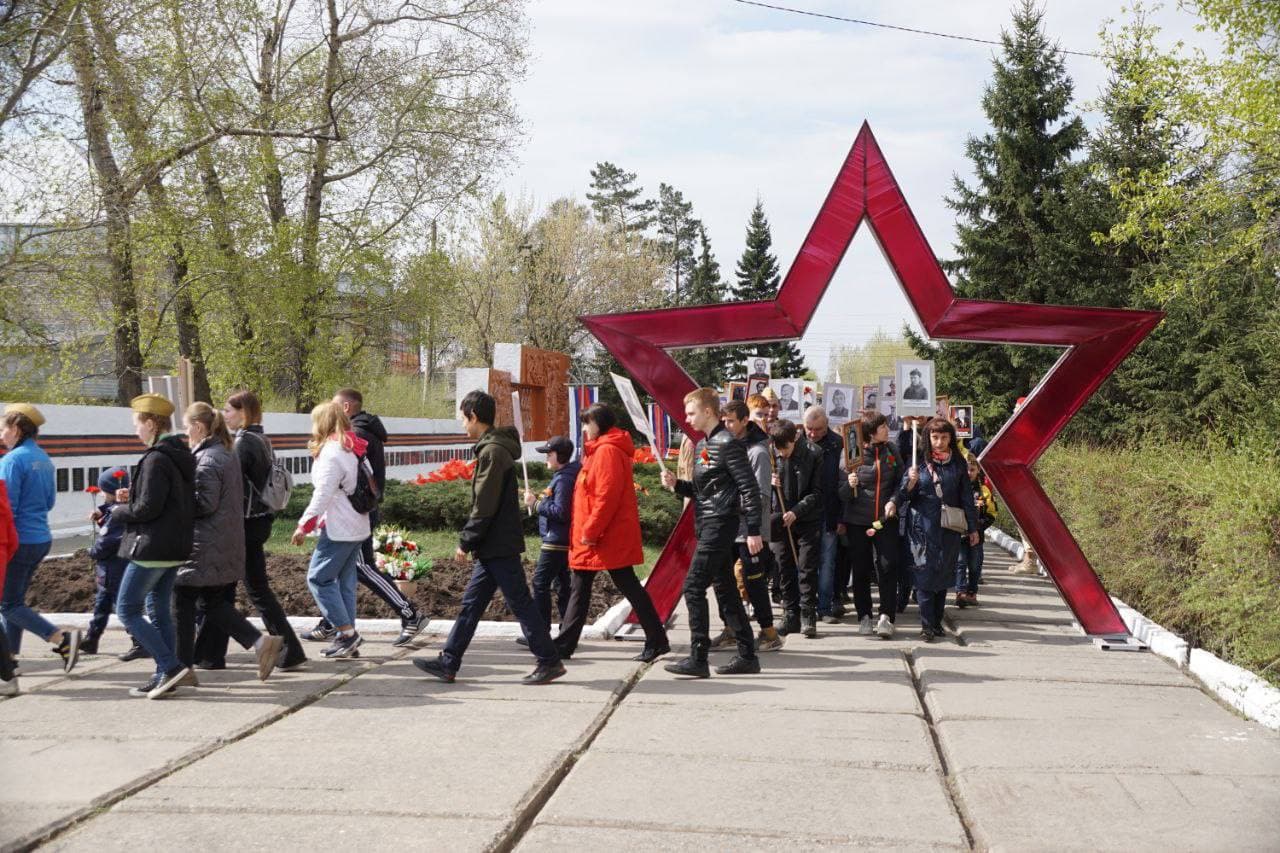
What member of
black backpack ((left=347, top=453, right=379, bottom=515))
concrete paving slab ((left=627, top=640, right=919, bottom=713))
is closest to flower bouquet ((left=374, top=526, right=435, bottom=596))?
black backpack ((left=347, top=453, right=379, bottom=515))

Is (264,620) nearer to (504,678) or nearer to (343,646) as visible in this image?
(343,646)

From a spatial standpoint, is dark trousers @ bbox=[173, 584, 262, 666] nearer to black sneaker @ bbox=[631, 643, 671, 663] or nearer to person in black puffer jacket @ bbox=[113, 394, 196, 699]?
person in black puffer jacket @ bbox=[113, 394, 196, 699]

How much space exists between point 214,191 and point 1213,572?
66.0 ft

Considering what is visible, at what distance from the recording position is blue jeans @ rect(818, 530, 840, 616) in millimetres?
10641

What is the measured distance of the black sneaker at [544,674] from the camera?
25.5ft

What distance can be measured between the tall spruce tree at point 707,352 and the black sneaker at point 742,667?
48.8 m

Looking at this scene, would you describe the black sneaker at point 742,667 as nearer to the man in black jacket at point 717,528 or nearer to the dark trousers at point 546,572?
the man in black jacket at point 717,528

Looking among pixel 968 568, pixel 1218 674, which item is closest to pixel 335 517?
pixel 1218 674

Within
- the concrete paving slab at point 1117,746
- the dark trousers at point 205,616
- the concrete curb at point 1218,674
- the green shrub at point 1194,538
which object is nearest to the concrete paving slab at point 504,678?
the dark trousers at point 205,616

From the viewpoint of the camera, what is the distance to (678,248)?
88375 mm

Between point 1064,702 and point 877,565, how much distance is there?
3.04 m

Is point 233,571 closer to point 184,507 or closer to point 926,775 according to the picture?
point 184,507

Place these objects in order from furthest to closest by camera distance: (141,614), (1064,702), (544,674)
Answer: (544,674), (1064,702), (141,614)

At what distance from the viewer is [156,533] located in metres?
7.10
